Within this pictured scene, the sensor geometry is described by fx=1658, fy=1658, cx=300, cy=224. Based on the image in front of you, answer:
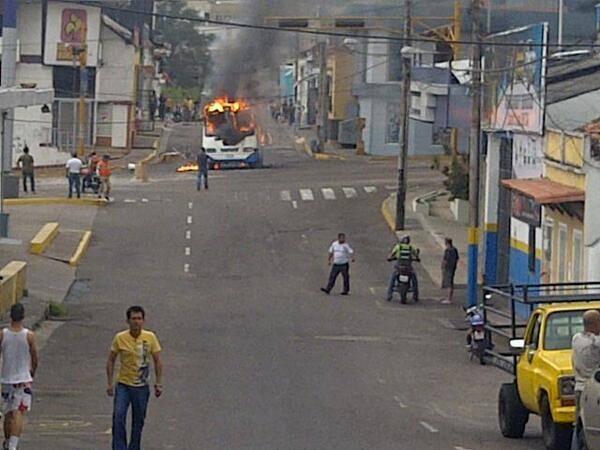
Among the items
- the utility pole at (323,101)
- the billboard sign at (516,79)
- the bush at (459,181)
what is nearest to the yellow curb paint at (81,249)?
the billboard sign at (516,79)

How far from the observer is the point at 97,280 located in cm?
3903

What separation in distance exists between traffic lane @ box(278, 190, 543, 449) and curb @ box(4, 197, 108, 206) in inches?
370

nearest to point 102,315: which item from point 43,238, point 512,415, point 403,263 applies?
point 403,263

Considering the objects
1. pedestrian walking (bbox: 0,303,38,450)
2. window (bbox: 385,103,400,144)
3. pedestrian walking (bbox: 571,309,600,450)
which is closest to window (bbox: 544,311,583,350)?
pedestrian walking (bbox: 571,309,600,450)

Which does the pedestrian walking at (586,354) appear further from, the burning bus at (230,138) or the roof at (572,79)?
the burning bus at (230,138)

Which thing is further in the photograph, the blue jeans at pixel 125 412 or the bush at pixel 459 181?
the bush at pixel 459 181

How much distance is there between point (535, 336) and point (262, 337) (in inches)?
490

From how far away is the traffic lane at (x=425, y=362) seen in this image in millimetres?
20781

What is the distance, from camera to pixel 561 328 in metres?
18.3

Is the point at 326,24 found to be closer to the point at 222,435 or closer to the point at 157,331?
the point at 157,331

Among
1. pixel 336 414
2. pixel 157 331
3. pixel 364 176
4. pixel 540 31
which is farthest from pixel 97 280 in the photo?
pixel 364 176

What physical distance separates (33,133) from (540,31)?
42.3 metres

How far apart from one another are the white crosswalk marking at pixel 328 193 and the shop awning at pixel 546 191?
20.4 m

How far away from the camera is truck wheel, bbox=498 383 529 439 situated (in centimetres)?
1906
